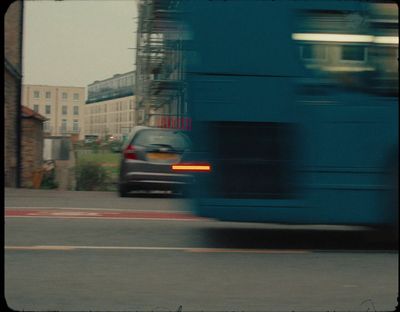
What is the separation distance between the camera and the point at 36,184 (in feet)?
61.7

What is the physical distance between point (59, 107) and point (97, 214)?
304 inches

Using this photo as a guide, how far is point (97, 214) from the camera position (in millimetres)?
11984

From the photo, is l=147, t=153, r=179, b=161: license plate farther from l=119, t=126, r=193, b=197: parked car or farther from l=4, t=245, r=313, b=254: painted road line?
l=4, t=245, r=313, b=254: painted road line

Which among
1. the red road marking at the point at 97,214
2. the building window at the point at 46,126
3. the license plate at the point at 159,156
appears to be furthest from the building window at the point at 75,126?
the red road marking at the point at 97,214

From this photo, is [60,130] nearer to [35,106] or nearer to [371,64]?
[35,106]

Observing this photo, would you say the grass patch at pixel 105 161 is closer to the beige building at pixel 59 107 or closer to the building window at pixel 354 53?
the beige building at pixel 59 107

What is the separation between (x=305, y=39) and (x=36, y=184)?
40.0ft

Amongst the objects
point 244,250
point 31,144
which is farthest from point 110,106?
point 244,250

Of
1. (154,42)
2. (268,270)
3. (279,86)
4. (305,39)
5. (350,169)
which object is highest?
(154,42)

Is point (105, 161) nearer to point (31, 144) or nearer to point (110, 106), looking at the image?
point (110, 106)

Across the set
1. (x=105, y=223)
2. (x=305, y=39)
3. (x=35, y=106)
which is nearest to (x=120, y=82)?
(x=35, y=106)

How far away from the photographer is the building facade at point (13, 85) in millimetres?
19453

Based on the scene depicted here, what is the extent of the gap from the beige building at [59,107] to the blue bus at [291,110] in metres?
10.4

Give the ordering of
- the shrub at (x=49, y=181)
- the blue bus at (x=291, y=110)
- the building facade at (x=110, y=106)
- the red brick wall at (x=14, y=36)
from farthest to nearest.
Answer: the red brick wall at (x=14, y=36), the shrub at (x=49, y=181), the building facade at (x=110, y=106), the blue bus at (x=291, y=110)
